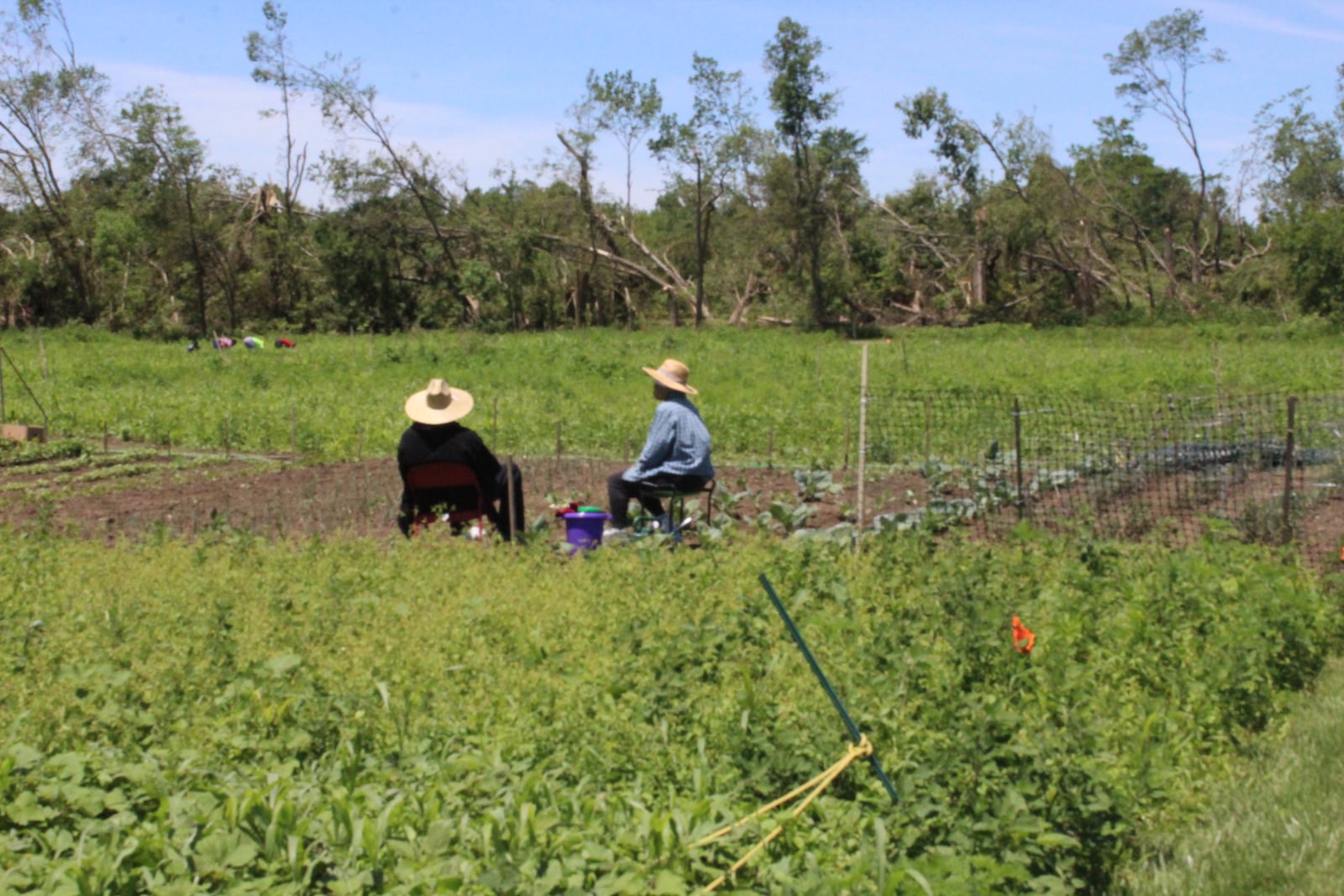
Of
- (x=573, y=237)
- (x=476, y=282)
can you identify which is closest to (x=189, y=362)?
(x=476, y=282)

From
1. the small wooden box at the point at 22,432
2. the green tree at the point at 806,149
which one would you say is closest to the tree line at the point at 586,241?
the green tree at the point at 806,149

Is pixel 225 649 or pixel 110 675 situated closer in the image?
pixel 110 675

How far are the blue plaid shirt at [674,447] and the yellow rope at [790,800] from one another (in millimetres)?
4351

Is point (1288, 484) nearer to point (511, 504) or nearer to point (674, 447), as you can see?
point (674, 447)

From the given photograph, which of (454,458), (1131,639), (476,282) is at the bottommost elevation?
(1131,639)

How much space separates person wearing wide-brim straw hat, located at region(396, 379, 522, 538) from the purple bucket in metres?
0.37

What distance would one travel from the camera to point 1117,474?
1041 cm

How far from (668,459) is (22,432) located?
31.2ft

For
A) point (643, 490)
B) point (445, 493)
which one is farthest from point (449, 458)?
point (643, 490)

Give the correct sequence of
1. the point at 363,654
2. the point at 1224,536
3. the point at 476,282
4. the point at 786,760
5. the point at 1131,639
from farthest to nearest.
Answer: the point at 476,282, the point at 1224,536, the point at 1131,639, the point at 363,654, the point at 786,760

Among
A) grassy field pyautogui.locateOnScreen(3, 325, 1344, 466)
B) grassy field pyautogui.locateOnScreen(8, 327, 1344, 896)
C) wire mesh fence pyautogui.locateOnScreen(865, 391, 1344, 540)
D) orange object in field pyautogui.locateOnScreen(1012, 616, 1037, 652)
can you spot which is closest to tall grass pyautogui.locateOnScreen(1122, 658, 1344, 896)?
grassy field pyautogui.locateOnScreen(8, 327, 1344, 896)

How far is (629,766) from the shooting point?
3729mm

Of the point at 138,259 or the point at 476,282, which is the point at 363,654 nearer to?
the point at 476,282

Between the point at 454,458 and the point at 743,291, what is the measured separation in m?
38.7
